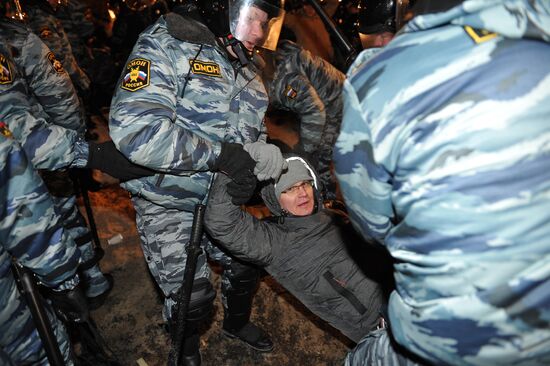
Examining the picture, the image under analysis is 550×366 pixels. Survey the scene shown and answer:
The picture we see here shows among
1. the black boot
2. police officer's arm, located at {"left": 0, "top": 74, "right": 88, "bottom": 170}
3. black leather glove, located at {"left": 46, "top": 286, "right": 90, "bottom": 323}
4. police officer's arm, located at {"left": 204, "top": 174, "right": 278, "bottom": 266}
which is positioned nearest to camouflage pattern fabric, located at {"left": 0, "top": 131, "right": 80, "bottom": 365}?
black leather glove, located at {"left": 46, "top": 286, "right": 90, "bottom": 323}

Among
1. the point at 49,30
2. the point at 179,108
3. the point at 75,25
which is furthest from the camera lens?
the point at 75,25

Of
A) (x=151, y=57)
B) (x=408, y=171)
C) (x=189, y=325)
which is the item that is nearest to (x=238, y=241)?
(x=189, y=325)

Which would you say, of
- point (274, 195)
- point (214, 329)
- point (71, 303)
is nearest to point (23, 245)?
point (71, 303)

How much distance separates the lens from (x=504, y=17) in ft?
2.53

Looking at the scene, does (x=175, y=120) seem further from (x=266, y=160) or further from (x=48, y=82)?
(x=48, y=82)

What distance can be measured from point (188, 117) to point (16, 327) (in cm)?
130

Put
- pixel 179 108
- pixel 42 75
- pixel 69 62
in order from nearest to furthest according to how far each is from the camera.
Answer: pixel 179 108 < pixel 42 75 < pixel 69 62

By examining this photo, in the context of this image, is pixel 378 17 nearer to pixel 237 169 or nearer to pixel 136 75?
pixel 237 169

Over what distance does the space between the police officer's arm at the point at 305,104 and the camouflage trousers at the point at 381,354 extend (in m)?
2.93

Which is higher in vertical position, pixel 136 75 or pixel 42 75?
pixel 136 75

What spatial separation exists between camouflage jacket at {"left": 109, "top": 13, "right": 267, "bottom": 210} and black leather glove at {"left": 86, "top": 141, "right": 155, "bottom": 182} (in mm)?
93

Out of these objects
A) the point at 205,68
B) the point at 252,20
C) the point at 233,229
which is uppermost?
the point at 252,20

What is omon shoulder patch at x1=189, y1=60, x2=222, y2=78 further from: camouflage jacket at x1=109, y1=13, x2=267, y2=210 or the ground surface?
the ground surface

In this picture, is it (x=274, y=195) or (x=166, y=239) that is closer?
(x=166, y=239)
